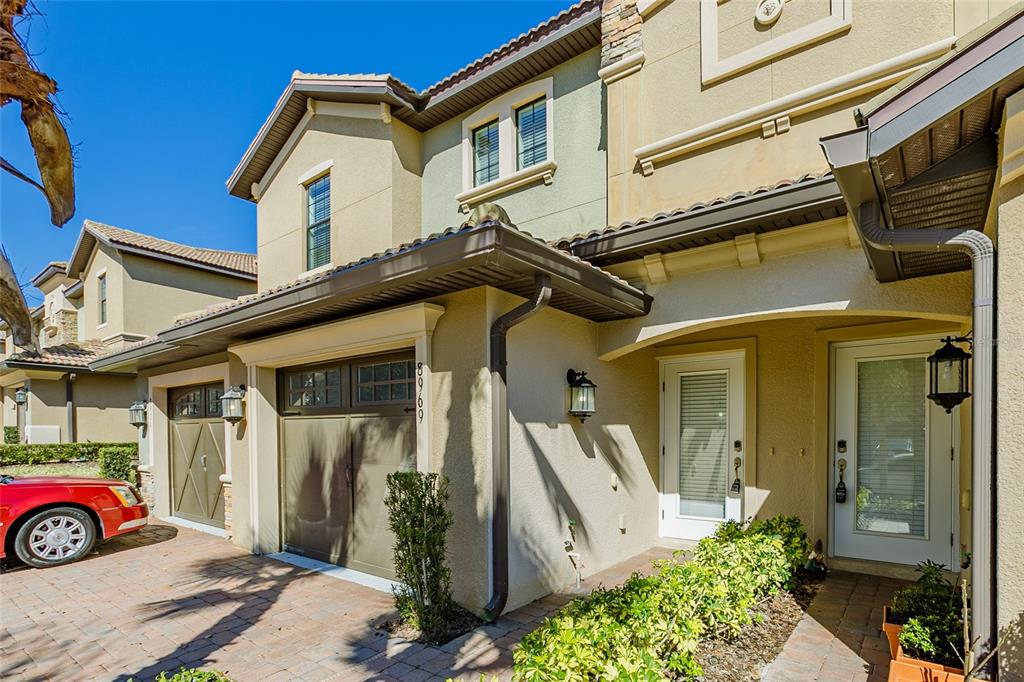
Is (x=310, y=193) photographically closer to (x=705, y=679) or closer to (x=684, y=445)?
(x=684, y=445)

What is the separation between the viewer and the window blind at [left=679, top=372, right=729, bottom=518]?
722 cm

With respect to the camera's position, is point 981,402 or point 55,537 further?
point 55,537

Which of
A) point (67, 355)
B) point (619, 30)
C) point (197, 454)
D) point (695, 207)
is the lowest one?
point (197, 454)

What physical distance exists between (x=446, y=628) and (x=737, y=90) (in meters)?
6.74

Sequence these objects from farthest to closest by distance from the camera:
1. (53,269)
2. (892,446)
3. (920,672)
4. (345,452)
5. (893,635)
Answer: (53,269)
(345,452)
(892,446)
(893,635)
(920,672)

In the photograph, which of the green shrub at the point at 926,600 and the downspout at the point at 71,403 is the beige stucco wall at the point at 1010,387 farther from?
the downspout at the point at 71,403

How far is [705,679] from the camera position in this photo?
3551 mm

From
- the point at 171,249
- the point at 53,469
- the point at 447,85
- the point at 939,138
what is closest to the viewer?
the point at 939,138

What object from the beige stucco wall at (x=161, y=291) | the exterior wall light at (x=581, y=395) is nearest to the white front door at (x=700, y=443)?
the exterior wall light at (x=581, y=395)

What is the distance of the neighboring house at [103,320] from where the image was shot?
14852mm

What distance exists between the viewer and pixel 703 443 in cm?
736

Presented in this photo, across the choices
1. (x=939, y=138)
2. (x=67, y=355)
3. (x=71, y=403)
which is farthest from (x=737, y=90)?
(x=71, y=403)

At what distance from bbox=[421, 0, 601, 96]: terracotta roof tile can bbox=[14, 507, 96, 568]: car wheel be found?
8496 millimetres

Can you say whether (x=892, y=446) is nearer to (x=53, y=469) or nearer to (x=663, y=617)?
(x=663, y=617)
